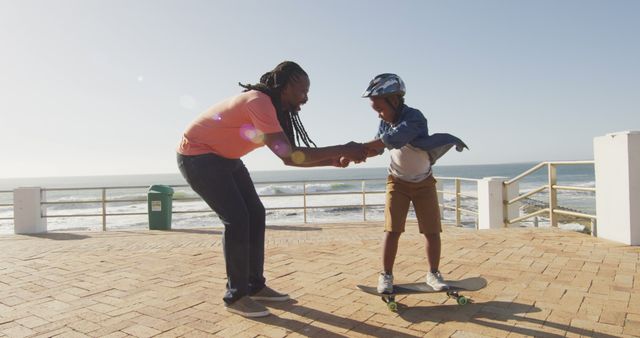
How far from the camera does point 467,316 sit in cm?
276

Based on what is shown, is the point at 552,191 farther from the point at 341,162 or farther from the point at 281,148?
the point at 281,148

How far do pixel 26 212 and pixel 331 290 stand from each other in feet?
27.1

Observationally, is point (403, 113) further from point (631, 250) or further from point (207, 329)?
point (631, 250)

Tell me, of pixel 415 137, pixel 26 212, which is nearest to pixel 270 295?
pixel 415 137

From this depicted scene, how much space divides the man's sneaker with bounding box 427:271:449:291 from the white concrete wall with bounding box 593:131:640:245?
3.39 m

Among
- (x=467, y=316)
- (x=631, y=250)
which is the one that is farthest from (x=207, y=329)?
(x=631, y=250)

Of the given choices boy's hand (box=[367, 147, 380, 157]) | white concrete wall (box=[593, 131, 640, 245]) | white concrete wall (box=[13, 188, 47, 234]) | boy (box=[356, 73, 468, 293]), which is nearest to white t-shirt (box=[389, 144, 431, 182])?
boy (box=[356, 73, 468, 293])

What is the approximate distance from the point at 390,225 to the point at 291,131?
1.01m

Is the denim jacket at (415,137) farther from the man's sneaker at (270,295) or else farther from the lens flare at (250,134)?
the man's sneaker at (270,295)

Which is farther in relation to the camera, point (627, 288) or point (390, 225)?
point (627, 288)

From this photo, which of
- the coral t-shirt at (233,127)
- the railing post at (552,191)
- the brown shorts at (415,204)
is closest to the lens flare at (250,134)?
the coral t-shirt at (233,127)

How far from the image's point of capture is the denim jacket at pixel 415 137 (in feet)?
9.03

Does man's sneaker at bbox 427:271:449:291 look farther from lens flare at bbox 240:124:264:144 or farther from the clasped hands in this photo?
lens flare at bbox 240:124:264:144

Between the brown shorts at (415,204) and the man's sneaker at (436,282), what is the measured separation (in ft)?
1.11
